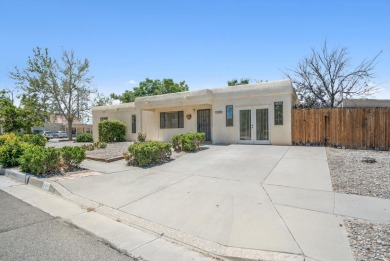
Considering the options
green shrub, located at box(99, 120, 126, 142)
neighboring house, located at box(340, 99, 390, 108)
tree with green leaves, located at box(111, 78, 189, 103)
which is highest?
tree with green leaves, located at box(111, 78, 189, 103)

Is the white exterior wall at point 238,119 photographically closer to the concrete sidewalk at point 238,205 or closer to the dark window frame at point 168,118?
the dark window frame at point 168,118

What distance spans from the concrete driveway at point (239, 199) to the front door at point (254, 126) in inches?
176

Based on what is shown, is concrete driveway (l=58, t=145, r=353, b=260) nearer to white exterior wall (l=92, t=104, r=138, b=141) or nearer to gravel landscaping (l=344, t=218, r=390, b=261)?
gravel landscaping (l=344, t=218, r=390, b=261)

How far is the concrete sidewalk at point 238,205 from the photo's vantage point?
3.36m

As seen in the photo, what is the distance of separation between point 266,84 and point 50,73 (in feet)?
91.4

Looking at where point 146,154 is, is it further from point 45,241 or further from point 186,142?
point 45,241

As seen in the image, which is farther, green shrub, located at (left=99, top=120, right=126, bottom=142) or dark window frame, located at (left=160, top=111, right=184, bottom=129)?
green shrub, located at (left=99, top=120, right=126, bottom=142)

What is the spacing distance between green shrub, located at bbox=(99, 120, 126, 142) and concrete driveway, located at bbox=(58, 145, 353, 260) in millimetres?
10737

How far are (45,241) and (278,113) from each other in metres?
11.9

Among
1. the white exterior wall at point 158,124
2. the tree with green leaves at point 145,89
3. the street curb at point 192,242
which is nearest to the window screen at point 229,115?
the white exterior wall at point 158,124

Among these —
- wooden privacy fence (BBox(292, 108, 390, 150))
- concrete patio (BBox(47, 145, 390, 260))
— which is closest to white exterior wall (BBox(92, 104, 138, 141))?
concrete patio (BBox(47, 145, 390, 260))

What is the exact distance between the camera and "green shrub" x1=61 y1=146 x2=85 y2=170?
26.2ft

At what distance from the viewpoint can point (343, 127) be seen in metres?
12.0

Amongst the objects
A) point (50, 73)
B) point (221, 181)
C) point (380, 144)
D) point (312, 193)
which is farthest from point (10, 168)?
point (50, 73)
